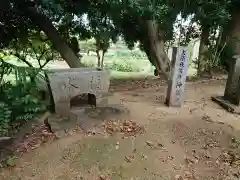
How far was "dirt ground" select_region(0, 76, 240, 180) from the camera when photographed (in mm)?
3402

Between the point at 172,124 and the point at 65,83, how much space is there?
1.71m

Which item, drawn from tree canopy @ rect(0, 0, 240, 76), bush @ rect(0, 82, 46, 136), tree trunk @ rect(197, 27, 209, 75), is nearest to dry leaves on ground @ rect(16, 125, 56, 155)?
bush @ rect(0, 82, 46, 136)

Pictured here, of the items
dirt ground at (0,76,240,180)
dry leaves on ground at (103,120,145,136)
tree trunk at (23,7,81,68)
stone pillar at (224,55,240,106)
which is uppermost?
tree trunk at (23,7,81,68)

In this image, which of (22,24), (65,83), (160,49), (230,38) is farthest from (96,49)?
(65,83)

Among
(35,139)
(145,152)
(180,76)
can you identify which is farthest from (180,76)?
(35,139)

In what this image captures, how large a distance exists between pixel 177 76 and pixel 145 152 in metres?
1.63

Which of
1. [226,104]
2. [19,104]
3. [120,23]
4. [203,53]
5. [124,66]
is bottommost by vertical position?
[124,66]

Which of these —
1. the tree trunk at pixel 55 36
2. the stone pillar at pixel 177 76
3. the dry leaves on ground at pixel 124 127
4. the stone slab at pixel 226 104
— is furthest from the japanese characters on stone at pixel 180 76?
the tree trunk at pixel 55 36

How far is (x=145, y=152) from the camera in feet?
12.2

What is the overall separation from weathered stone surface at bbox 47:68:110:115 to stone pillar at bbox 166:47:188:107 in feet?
3.78

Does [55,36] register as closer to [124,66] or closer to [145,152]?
[145,152]

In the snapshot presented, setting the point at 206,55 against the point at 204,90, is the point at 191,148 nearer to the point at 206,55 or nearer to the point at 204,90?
the point at 204,90

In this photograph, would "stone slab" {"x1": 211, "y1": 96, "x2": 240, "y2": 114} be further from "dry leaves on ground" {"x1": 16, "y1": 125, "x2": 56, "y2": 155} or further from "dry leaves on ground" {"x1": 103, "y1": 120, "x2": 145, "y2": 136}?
"dry leaves on ground" {"x1": 16, "y1": 125, "x2": 56, "y2": 155}

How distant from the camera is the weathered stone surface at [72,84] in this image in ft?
13.6
